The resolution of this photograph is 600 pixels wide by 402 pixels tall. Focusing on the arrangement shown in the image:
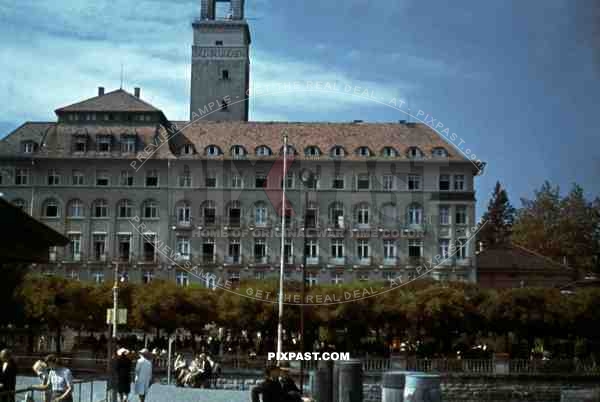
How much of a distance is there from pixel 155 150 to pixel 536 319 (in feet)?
75.8

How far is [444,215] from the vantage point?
50.1 meters

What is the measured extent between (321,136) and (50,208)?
16.0 meters

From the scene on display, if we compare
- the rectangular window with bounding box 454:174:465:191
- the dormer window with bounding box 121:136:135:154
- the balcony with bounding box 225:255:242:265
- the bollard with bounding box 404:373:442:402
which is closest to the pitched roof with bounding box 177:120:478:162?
the rectangular window with bounding box 454:174:465:191

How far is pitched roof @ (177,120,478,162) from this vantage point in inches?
2042

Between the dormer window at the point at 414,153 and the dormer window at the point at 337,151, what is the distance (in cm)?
373

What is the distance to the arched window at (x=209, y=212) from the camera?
5091 cm

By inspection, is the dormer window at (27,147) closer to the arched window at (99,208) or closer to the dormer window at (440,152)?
the arched window at (99,208)

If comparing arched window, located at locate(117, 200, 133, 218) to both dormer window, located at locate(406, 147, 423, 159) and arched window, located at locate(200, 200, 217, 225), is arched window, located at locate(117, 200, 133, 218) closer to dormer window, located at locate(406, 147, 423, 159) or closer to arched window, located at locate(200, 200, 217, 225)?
arched window, located at locate(200, 200, 217, 225)

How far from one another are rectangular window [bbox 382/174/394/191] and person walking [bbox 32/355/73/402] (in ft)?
126

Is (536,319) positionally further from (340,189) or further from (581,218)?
(581,218)

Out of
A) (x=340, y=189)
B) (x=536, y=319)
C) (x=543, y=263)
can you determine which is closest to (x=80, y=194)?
(x=340, y=189)

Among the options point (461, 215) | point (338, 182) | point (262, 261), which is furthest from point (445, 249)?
point (262, 261)

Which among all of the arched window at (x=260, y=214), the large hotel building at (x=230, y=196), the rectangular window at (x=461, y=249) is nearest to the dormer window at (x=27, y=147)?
the large hotel building at (x=230, y=196)

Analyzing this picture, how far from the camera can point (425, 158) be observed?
5034 cm
